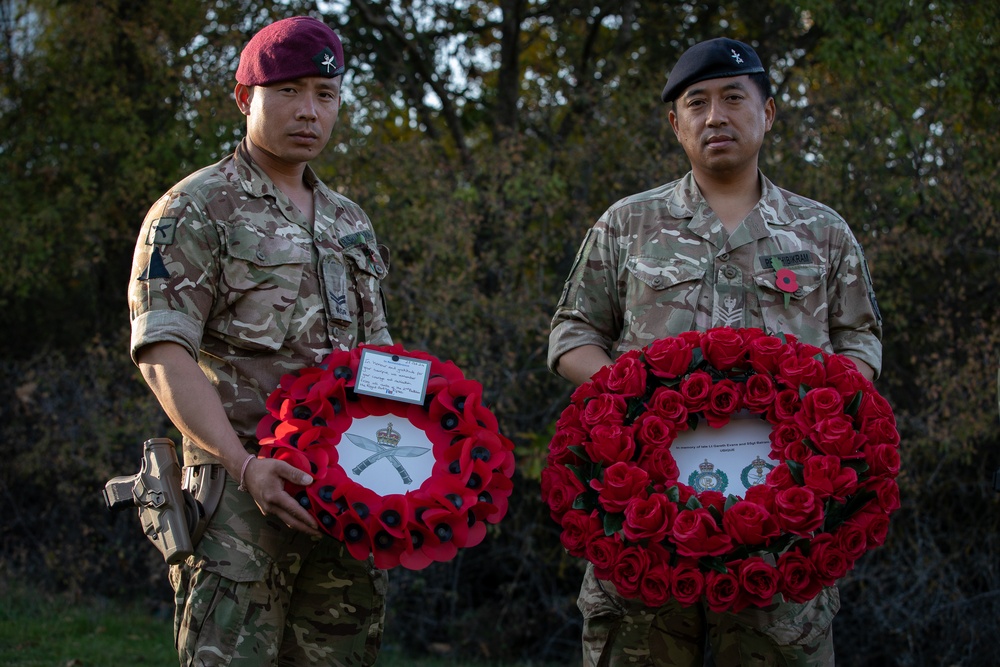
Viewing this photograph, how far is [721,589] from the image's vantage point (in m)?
2.50

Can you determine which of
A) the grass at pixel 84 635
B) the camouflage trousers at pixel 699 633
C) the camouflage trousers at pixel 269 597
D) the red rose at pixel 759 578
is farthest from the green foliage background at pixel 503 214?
the red rose at pixel 759 578

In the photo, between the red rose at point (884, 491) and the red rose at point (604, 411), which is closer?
the red rose at point (884, 491)

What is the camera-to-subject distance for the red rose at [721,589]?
248 cm

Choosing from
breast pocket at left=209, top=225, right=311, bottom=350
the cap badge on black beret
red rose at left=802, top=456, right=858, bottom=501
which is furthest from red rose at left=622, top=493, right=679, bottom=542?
the cap badge on black beret

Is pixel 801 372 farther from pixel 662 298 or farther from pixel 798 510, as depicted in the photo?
pixel 662 298

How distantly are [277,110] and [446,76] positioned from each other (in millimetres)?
6095

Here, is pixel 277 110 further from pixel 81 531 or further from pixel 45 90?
pixel 45 90

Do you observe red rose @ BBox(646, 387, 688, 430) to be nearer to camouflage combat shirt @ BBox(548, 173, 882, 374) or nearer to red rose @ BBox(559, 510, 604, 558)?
red rose @ BBox(559, 510, 604, 558)

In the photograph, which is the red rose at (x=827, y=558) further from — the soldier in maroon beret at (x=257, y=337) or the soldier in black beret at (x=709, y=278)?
the soldier in maroon beret at (x=257, y=337)

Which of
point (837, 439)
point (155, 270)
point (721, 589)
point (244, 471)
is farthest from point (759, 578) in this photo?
point (155, 270)

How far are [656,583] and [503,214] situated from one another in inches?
186

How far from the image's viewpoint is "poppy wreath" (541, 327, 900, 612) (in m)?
2.49

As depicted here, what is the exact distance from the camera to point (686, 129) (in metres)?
3.17

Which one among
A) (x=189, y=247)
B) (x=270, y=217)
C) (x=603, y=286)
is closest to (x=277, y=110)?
(x=270, y=217)
